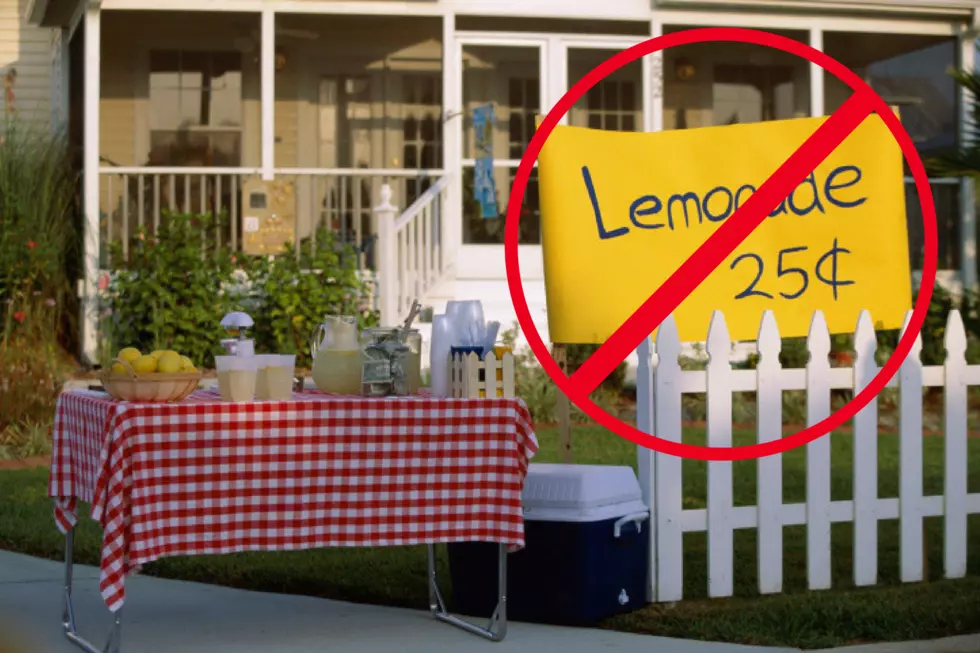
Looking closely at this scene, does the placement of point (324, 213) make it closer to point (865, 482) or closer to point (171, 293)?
point (171, 293)

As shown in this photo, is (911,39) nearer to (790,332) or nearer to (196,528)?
(790,332)

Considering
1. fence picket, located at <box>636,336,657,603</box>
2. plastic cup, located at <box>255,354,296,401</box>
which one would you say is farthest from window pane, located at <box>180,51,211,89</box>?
plastic cup, located at <box>255,354,296,401</box>

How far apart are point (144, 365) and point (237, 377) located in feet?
1.02

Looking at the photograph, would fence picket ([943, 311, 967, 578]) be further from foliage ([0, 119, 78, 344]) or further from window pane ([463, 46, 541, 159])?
window pane ([463, 46, 541, 159])

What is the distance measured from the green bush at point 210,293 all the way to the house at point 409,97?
397mm

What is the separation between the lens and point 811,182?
253 inches

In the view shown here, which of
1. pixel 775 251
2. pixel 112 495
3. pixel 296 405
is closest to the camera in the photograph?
pixel 112 495

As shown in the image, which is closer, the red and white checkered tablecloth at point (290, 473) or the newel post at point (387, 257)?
the red and white checkered tablecloth at point (290, 473)

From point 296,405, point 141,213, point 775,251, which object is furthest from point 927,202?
point 141,213

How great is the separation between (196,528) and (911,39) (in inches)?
546

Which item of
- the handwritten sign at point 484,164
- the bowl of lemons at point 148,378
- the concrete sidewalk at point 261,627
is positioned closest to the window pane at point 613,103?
the handwritten sign at point 484,164

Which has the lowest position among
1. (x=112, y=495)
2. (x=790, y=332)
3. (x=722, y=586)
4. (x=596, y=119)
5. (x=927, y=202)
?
(x=722, y=586)

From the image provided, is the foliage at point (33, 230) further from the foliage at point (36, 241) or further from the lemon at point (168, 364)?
the lemon at point (168, 364)

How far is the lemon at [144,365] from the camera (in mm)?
4984
